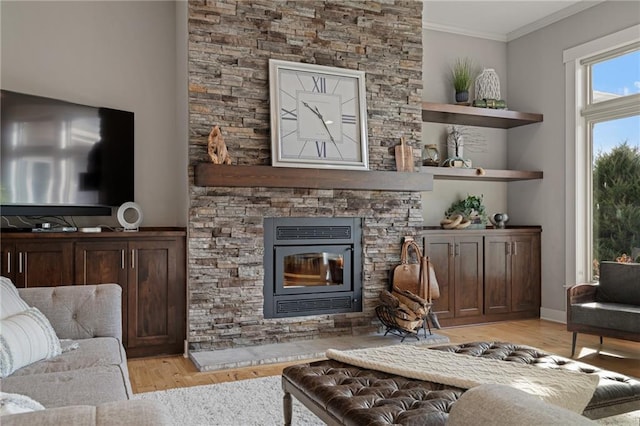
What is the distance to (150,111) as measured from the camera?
14.5 feet

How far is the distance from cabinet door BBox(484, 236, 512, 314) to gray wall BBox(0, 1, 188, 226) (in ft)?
9.83

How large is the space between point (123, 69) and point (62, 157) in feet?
3.48

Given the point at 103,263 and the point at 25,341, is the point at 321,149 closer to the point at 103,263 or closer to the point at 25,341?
the point at 103,263

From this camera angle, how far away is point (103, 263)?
3701mm

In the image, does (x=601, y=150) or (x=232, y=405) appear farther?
(x=601, y=150)

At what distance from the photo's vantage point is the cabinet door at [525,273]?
523cm

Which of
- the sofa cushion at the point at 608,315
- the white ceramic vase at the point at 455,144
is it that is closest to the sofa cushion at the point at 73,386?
the sofa cushion at the point at 608,315

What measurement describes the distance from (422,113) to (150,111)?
8.37 feet

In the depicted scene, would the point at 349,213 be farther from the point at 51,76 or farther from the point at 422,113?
the point at 51,76

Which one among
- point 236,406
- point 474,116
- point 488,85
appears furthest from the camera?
point 488,85

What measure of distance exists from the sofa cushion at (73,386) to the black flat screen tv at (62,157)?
6.64ft

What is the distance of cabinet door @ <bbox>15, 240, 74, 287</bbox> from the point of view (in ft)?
11.4

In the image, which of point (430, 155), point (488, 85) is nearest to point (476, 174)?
point (430, 155)

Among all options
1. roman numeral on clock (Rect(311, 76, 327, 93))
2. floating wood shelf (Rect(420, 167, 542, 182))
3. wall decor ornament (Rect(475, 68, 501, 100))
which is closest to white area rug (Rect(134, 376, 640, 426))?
roman numeral on clock (Rect(311, 76, 327, 93))
